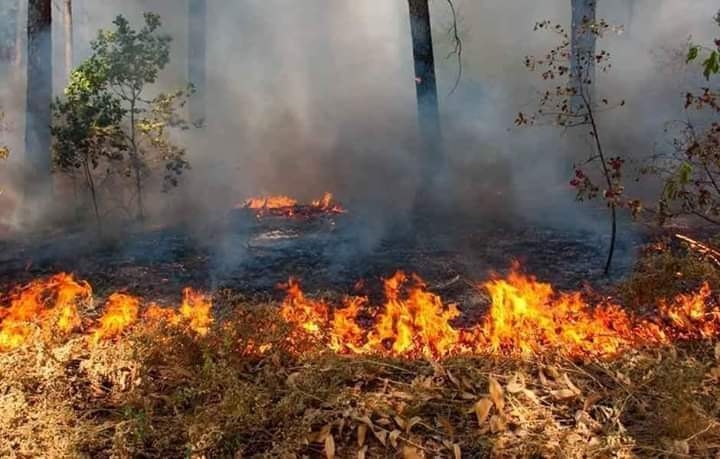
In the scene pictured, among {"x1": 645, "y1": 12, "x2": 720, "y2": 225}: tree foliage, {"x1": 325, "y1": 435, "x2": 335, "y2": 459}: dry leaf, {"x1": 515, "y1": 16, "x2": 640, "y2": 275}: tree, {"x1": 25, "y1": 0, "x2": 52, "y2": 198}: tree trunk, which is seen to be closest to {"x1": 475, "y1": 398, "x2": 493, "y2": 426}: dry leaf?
{"x1": 325, "y1": 435, "x2": 335, "y2": 459}: dry leaf

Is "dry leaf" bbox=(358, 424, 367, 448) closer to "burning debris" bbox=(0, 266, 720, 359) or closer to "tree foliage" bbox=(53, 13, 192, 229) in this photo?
"burning debris" bbox=(0, 266, 720, 359)

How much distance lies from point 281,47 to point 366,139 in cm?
673

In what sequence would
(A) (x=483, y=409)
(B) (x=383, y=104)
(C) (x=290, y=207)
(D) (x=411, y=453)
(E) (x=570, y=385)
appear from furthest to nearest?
(B) (x=383, y=104) → (C) (x=290, y=207) → (E) (x=570, y=385) → (A) (x=483, y=409) → (D) (x=411, y=453)

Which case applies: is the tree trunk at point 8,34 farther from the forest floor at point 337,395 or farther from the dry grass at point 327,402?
the dry grass at point 327,402

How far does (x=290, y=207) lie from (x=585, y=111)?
7.07 metres

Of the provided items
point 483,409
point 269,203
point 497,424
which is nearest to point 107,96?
point 269,203

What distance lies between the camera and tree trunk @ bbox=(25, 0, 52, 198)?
10.5 meters

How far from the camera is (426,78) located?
33.4 ft

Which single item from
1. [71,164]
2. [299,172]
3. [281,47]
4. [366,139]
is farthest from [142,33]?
[281,47]

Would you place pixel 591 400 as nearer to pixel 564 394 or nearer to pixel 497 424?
pixel 564 394

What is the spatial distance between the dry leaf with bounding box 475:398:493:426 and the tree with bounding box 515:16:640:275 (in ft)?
8.56

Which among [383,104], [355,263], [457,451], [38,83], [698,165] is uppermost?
[383,104]

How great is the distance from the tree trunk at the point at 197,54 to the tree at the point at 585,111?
8.19 m

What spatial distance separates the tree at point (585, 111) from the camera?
20.0ft
